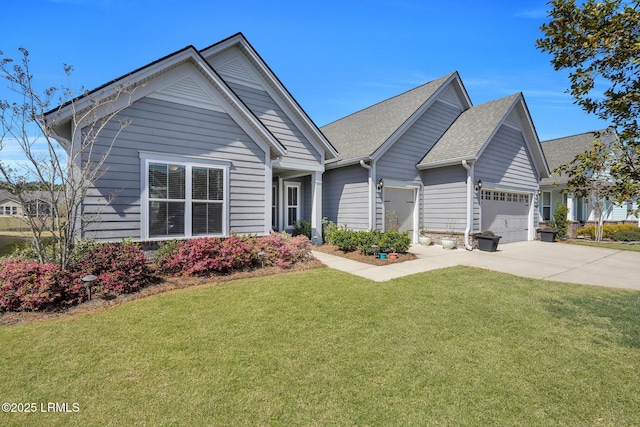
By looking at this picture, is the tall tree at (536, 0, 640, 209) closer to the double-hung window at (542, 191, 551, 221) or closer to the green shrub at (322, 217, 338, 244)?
the green shrub at (322, 217, 338, 244)

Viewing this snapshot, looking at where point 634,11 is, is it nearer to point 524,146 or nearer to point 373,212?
point 373,212

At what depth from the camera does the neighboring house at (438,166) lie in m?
12.0

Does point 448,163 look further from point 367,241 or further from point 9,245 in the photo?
point 9,245

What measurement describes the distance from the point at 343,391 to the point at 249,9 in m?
10.1

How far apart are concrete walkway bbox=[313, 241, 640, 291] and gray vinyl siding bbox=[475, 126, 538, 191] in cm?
359

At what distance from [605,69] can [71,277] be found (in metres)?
8.91

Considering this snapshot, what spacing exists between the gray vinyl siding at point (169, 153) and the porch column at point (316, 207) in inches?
110

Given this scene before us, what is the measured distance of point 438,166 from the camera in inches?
505

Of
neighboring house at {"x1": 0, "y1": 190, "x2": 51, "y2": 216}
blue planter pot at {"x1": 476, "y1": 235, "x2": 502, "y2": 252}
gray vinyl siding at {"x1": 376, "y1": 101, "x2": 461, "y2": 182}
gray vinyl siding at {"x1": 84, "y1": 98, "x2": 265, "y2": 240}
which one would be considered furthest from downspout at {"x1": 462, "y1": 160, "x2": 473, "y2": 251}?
neighboring house at {"x1": 0, "y1": 190, "x2": 51, "y2": 216}

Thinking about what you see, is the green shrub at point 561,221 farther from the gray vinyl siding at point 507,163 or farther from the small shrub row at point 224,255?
the small shrub row at point 224,255

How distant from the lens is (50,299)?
15.9 feet

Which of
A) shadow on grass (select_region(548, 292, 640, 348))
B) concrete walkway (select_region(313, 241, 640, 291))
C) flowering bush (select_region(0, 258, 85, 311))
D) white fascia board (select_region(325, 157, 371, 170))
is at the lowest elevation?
shadow on grass (select_region(548, 292, 640, 348))

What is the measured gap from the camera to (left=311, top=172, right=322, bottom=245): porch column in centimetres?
1146

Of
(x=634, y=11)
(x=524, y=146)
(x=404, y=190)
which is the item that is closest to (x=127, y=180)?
(x=634, y=11)
